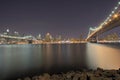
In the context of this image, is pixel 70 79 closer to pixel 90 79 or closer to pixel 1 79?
pixel 90 79

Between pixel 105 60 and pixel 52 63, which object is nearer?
pixel 52 63

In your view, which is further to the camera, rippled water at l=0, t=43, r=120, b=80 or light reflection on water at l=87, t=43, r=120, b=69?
light reflection on water at l=87, t=43, r=120, b=69

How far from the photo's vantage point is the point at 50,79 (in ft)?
30.9

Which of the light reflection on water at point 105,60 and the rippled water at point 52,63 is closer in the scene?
the rippled water at point 52,63

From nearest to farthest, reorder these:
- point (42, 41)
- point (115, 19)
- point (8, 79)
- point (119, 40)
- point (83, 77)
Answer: point (83, 77) < point (8, 79) < point (115, 19) < point (119, 40) < point (42, 41)

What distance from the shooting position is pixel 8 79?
12.8m

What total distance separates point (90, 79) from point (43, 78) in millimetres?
2042

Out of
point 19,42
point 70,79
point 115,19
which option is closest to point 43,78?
point 70,79

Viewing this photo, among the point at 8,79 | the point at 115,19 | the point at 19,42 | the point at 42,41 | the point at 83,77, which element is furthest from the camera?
the point at 42,41

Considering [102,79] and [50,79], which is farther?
[50,79]

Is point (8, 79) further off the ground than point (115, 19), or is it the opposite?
point (115, 19)

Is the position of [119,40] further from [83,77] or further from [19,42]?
[83,77]

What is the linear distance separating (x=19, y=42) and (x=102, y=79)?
9360 cm

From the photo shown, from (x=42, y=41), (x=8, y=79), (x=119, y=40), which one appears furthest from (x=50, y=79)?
(x=42, y=41)
